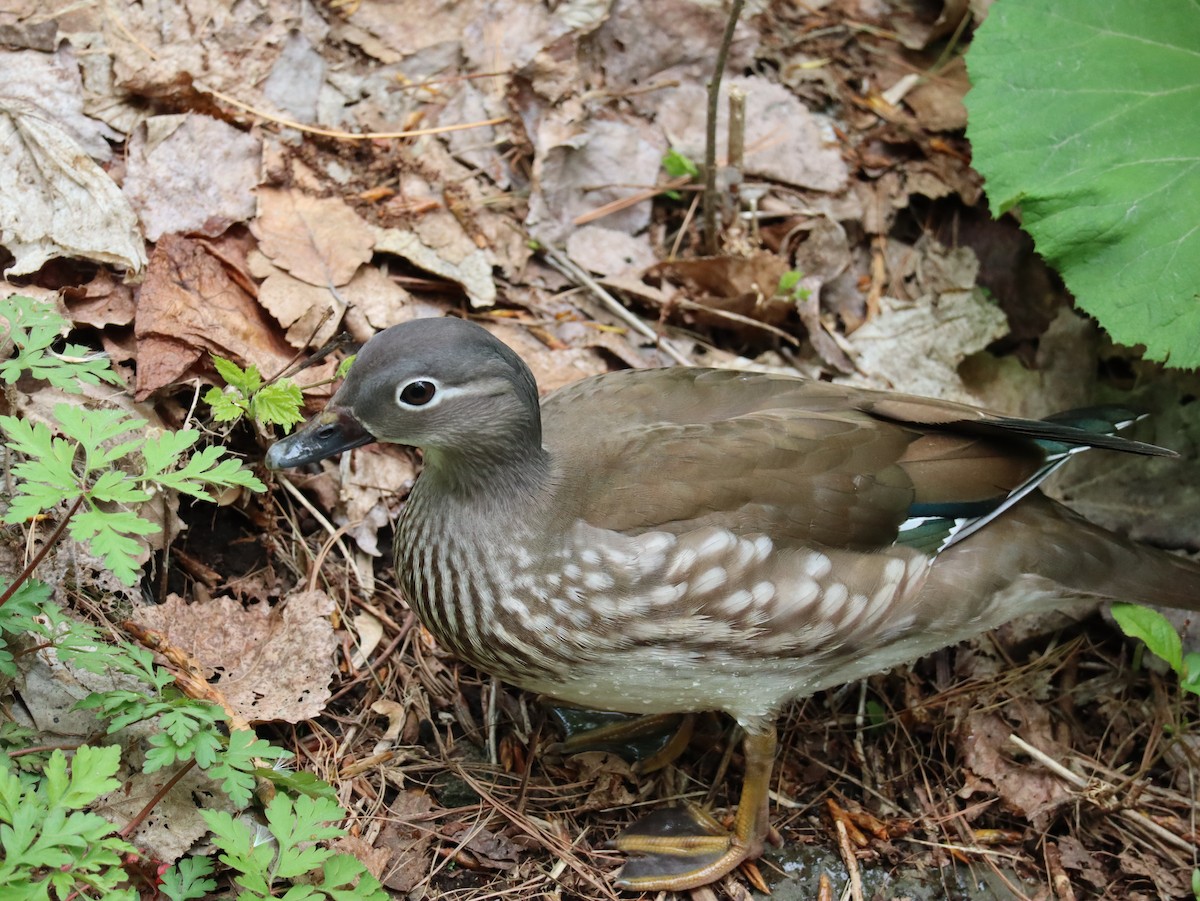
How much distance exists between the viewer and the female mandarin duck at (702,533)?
2.81m

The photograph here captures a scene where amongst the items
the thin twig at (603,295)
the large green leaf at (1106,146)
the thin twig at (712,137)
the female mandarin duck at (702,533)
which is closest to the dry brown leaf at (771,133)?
the thin twig at (712,137)

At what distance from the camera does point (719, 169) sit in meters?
4.40

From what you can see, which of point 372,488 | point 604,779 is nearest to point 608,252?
point 372,488

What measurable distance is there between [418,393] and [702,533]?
78 cm

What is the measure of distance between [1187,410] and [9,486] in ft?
11.8

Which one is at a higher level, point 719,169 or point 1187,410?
point 719,169

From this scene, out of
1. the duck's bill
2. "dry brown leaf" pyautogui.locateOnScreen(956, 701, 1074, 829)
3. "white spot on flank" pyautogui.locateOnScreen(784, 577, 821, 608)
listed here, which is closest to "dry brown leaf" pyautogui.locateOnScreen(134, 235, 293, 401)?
the duck's bill

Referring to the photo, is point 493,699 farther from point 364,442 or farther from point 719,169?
point 719,169

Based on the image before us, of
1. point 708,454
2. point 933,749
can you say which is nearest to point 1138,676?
point 933,749

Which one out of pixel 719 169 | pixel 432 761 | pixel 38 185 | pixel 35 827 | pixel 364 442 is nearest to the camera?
pixel 35 827

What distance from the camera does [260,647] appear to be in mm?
3053

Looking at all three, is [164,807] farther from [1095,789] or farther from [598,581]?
[1095,789]

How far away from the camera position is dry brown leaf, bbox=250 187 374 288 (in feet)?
12.0

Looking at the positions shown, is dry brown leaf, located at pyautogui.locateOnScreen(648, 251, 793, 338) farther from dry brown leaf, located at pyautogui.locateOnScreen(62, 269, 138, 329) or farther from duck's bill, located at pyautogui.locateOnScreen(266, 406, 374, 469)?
dry brown leaf, located at pyautogui.locateOnScreen(62, 269, 138, 329)
